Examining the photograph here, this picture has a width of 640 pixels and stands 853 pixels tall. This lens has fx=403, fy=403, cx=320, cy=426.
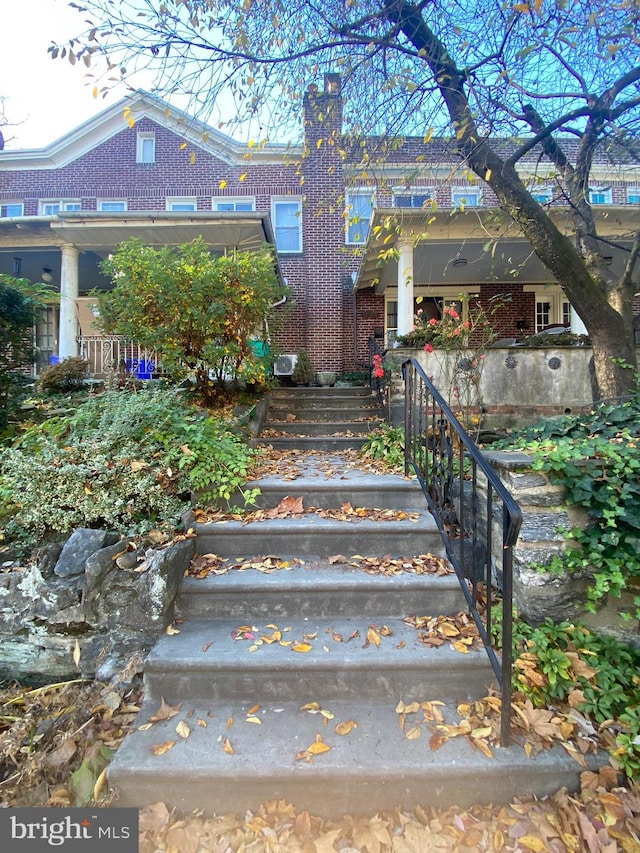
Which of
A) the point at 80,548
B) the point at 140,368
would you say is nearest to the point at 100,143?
the point at 140,368

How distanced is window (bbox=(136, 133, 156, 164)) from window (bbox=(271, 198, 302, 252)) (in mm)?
3588

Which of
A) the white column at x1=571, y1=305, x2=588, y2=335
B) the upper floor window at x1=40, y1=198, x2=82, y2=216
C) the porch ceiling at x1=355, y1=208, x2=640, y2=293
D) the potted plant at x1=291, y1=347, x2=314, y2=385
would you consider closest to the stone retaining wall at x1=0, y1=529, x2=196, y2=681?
the porch ceiling at x1=355, y1=208, x2=640, y2=293

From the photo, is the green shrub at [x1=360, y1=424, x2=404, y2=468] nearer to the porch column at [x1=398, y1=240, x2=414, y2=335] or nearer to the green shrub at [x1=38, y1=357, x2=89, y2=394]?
the porch column at [x1=398, y1=240, x2=414, y2=335]

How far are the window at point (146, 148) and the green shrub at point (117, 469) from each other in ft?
34.7

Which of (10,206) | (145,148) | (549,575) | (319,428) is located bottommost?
(549,575)

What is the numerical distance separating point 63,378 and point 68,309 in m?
2.61

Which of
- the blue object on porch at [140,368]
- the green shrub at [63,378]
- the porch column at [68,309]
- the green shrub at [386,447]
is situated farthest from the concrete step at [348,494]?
the porch column at [68,309]

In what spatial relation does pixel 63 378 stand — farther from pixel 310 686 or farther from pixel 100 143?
pixel 100 143

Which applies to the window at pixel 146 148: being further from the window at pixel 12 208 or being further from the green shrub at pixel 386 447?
the green shrub at pixel 386 447

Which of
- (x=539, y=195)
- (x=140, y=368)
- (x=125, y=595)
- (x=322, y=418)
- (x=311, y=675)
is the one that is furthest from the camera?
(x=140, y=368)

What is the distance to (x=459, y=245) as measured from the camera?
705 cm

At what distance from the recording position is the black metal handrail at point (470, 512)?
1720 mm

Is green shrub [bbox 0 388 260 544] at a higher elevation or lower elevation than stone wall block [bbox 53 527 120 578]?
higher

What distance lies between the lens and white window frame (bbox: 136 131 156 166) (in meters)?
10.8
